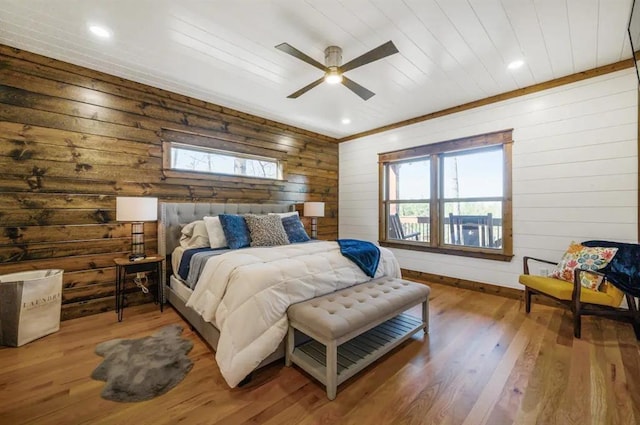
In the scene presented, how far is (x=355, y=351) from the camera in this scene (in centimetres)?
208

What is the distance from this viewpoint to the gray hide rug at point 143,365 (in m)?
1.77

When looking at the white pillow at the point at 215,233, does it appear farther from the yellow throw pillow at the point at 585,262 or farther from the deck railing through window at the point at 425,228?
the yellow throw pillow at the point at 585,262

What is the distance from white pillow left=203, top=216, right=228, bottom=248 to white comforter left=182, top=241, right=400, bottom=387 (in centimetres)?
70

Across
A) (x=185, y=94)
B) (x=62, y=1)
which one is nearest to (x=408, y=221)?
(x=185, y=94)

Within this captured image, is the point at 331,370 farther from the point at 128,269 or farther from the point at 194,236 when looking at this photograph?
the point at 128,269

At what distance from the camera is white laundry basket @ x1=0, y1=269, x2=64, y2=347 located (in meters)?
2.28

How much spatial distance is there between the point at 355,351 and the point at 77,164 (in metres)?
3.43

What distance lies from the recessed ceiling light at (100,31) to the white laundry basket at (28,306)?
2250mm

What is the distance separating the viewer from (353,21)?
7.27 ft

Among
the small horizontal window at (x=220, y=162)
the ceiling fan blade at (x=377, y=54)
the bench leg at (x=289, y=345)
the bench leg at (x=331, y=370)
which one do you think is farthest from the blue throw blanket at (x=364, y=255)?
the small horizontal window at (x=220, y=162)

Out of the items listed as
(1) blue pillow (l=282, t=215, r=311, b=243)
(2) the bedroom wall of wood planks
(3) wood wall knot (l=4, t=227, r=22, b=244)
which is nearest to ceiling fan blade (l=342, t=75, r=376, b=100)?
(1) blue pillow (l=282, t=215, r=311, b=243)

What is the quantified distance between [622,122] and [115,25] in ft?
16.6

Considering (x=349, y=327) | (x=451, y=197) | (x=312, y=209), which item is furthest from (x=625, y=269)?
(x=312, y=209)

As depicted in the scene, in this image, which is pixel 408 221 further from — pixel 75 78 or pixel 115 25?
pixel 75 78
